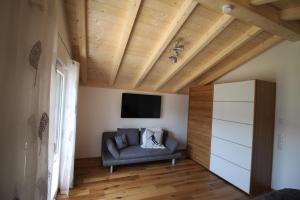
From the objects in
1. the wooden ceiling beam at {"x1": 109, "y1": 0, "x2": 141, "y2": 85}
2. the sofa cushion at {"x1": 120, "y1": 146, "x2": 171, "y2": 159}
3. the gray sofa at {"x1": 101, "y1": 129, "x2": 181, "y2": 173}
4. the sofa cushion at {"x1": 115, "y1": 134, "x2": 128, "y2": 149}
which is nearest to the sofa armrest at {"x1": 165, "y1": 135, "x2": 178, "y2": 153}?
the gray sofa at {"x1": 101, "y1": 129, "x2": 181, "y2": 173}

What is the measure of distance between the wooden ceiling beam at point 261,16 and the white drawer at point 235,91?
87cm

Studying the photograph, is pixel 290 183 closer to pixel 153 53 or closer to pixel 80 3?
pixel 153 53

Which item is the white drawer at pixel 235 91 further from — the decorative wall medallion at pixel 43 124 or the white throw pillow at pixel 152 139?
the decorative wall medallion at pixel 43 124

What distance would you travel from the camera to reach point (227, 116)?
3.46m

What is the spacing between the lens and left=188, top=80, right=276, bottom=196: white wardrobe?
295 cm

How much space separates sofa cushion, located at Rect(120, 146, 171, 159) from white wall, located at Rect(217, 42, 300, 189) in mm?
2136

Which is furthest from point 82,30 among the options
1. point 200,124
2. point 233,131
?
point 200,124

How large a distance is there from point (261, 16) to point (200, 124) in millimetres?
2730

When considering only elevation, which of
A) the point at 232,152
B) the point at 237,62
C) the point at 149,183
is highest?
the point at 237,62

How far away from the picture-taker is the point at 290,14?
221 cm

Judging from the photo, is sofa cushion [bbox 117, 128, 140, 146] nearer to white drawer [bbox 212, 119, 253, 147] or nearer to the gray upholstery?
the gray upholstery

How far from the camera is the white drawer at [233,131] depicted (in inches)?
118

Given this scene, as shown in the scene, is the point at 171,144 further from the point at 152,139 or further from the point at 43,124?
the point at 43,124

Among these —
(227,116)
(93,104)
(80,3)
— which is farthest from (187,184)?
(80,3)
